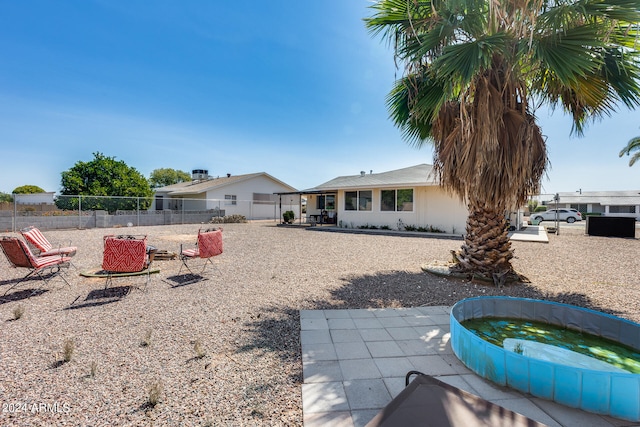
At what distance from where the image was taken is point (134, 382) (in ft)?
7.86

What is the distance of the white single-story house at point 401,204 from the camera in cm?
1420

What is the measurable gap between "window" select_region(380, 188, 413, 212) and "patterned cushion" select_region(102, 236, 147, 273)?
13446 mm

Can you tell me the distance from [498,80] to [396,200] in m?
10.8

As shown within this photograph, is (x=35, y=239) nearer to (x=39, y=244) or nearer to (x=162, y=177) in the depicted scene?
(x=39, y=244)

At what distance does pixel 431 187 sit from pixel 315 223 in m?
9.36

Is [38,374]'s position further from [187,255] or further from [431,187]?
[431,187]

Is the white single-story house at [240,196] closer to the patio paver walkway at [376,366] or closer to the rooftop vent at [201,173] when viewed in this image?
the rooftop vent at [201,173]

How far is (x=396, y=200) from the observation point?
1573 cm

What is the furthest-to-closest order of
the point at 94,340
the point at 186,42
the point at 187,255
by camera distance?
the point at 186,42
the point at 187,255
the point at 94,340

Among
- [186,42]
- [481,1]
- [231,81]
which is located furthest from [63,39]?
[481,1]

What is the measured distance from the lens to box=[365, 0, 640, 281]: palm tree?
3.88m

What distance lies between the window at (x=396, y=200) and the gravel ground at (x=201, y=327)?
7829mm

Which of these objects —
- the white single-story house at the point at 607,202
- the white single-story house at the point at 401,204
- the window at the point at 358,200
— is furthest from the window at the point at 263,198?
the white single-story house at the point at 607,202

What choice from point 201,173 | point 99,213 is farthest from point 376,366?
point 201,173
